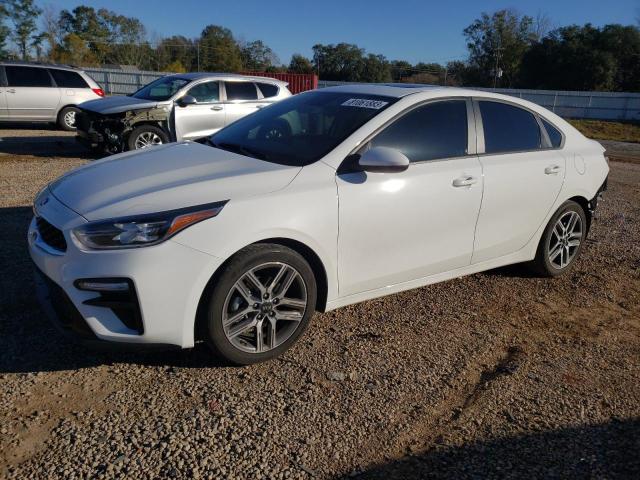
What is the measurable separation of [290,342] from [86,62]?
6715 centimetres

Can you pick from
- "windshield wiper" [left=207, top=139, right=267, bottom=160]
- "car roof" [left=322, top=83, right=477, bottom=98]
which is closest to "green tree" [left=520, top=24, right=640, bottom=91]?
"car roof" [left=322, top=83, right=477, bottom=98]

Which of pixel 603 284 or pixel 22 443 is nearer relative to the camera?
pixel 22 443

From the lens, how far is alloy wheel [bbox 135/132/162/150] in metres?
9.59

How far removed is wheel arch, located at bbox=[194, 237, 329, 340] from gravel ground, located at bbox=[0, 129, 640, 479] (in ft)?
1.06

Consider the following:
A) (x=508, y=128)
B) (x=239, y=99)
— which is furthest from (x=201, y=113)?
(x=508, y=128)

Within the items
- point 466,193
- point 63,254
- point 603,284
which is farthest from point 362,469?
point 603,284

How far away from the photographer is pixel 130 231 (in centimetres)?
284

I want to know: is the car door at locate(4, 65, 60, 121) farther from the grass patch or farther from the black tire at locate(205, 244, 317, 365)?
the grass patch

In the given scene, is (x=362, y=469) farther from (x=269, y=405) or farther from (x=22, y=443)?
(x=22, y=443)

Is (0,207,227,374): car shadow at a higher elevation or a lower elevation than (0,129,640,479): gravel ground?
higher

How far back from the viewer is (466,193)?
397cm

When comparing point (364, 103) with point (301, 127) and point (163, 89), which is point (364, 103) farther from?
point (163, 89)

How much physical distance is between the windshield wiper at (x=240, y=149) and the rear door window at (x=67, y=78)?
11.0 meters

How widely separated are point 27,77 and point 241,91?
19.9ft
